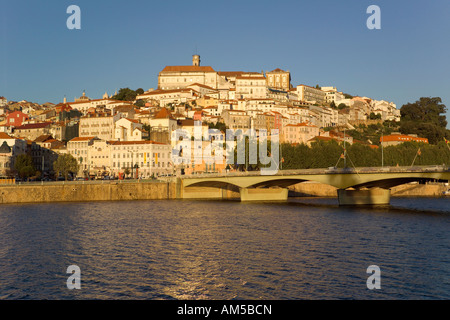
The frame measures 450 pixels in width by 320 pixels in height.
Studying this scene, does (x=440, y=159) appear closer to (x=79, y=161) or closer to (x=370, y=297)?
(x=79, y=161)

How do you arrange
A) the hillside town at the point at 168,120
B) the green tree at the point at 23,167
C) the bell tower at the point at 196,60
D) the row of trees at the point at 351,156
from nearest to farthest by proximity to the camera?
the green tree at the point at 23,167 < the row of trees at the point at 351,156 < the hillside town at the point at 168,120 < the bell tower at the point at 196,60

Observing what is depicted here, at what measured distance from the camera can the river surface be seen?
2339cm

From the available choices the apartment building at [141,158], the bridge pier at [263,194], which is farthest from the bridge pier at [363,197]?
the apartment building at [141,158]

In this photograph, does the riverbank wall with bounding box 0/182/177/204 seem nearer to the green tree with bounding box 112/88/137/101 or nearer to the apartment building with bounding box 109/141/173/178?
the apartment building with bounding box 109/141/173/178

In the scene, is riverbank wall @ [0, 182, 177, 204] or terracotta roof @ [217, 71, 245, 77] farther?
terracotta roof @ [217, 71, 245, 77]

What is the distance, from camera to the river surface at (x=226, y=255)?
76.7 feet

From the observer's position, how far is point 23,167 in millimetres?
87062

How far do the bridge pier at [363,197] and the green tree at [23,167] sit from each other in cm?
5533

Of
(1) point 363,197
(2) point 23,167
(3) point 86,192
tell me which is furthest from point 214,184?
(2) point 23,167

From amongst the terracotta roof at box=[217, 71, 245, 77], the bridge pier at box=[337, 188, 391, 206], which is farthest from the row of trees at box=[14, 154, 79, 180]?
the terracotta roof at box=[217, 71, 245, 77]

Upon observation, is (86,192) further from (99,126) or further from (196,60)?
(196,60)

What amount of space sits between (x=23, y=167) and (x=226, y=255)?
66.5 m

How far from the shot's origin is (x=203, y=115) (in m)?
Answer: 138

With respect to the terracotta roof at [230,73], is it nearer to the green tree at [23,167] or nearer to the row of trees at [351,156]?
the row of trees at [351,156]
